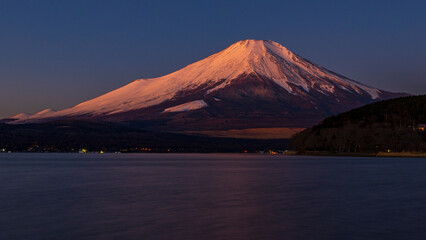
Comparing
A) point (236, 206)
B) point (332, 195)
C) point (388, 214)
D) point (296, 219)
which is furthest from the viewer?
point (332, 195)

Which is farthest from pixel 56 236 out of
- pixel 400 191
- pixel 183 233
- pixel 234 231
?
pixel 400 191

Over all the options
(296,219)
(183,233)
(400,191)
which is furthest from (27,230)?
(400,191)

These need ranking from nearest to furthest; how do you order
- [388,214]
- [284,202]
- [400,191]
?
1. [388,214]
2. [284,202]
3. [400,191]

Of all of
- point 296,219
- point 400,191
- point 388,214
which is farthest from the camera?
point 400,191

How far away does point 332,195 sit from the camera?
52719 millimetres

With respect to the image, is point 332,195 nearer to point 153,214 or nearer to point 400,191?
point 400,191

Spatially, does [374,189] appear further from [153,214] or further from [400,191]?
[153,214]

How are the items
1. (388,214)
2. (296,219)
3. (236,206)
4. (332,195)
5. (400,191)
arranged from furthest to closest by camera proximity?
1. (400,191)
2. (332,195)
3. (236,206)
4. (388,214)
5. (296,219)

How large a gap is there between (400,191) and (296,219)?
24.3 m

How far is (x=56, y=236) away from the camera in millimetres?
29359

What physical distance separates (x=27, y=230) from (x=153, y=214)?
8.79 metres

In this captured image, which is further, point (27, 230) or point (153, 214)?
point (153, 214)

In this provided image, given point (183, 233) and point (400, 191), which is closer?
point (183, 233)

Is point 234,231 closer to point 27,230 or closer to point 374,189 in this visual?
point 27,230
